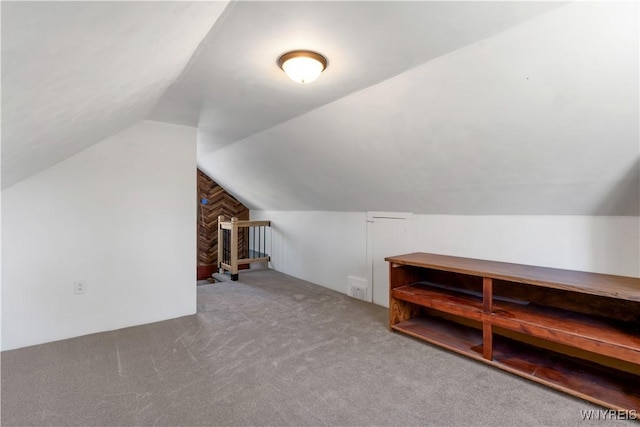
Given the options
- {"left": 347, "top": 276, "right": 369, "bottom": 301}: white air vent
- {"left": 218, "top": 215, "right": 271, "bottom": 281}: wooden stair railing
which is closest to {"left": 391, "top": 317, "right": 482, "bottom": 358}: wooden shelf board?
{"left": 347, "top": 276, "right": 369, "bottom": 301}: white air vent

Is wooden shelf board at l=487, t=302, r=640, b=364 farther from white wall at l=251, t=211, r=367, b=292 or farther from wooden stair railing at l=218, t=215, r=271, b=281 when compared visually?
wooden stair railing at l=218, t=215, r=271, b=281

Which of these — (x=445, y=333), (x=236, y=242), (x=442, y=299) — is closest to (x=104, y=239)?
(x=236, y=242)

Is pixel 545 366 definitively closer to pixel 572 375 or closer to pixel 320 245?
pixel 572 375

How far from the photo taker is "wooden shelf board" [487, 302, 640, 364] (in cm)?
174

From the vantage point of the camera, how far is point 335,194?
399 centimetres

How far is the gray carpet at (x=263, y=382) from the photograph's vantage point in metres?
1.74

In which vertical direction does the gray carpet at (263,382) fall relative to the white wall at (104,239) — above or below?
below

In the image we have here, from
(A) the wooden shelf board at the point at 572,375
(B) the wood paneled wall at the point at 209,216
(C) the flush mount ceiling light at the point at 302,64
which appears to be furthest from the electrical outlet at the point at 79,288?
(A) the wooden shelf board at the point at 572,375

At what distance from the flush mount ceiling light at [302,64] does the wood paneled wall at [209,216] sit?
4641mm

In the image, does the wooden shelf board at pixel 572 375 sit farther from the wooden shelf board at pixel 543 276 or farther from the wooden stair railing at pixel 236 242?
the wooden stair railing at pixel 236 242

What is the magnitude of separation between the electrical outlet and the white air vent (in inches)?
108

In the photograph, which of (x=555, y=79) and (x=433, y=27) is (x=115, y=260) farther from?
(x=555, y=79)

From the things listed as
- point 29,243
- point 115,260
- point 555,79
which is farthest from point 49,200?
point 555,79

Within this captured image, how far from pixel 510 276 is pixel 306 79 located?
1.81 m
